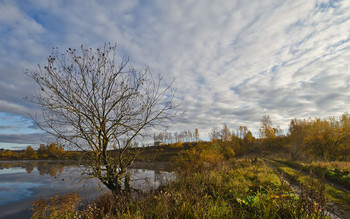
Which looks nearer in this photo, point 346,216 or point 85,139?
point 346,216

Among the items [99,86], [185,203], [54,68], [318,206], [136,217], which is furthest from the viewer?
[99,86]

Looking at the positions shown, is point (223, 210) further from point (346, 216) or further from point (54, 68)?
point (54, 68)

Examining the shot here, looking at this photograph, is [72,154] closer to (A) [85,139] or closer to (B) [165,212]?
(A) [85,139]

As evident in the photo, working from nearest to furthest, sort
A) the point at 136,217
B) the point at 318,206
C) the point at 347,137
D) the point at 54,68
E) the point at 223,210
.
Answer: the point at 318,206 → the point at 136,217 → the point at 223,210 → the point at 54,68 → the point at 347,137

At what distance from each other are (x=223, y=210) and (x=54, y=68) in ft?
21.6

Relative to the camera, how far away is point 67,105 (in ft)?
18.4

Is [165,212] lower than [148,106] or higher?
lower

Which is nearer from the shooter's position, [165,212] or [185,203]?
[165,212]

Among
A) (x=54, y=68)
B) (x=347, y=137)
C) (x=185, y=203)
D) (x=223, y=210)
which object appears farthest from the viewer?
(x=347, y=137)

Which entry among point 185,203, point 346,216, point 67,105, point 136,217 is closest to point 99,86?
point 67,105

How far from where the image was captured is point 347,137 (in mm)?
18328

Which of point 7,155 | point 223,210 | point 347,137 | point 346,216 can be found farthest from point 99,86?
point 7,155

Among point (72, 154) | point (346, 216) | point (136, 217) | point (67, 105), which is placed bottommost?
point (346, 216)

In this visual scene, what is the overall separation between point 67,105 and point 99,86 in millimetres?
1199
